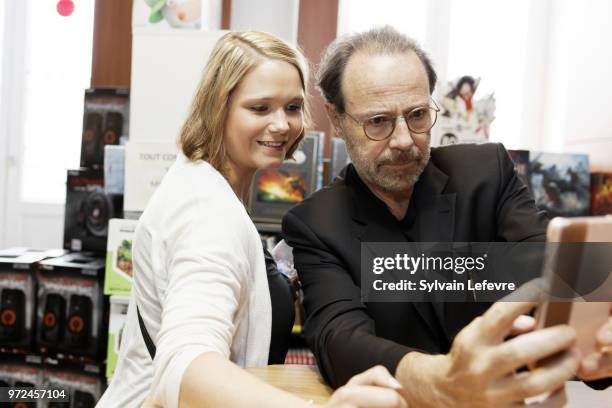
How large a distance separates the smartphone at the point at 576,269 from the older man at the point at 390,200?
514 mm

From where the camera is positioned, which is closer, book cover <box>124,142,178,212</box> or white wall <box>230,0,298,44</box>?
book cover <box>124,142,178,212</box>

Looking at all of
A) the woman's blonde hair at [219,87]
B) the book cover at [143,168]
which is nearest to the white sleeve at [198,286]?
the woman's blonde hair at [219,87]

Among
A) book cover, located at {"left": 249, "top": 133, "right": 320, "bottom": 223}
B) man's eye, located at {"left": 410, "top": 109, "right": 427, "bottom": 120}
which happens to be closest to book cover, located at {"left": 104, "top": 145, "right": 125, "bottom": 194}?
book cover, located at {"left": 249, "top": 133, "right": 320, "bottom": 223}

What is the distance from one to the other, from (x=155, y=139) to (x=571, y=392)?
1881 mm

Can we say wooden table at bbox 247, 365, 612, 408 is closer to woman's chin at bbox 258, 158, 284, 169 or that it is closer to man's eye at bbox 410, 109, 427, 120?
woman's chin at bbox 258, 158, 284, 169

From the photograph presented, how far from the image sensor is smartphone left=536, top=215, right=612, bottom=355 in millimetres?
457

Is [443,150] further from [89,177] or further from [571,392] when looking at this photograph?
[89,177]

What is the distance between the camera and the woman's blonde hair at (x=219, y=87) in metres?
1.19

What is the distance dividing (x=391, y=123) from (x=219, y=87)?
39 cm

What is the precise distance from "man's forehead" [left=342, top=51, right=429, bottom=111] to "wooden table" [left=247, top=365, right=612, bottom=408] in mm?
613

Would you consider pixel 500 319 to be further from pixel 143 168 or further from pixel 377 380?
pixel 143 168

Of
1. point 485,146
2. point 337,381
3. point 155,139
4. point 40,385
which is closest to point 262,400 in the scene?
point 337,381

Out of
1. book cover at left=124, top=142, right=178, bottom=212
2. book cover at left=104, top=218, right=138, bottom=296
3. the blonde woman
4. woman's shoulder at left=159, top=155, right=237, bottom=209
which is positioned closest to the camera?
the blonde woman

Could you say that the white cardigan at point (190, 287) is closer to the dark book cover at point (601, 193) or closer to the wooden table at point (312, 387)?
the wooden table at point (312, 387)
